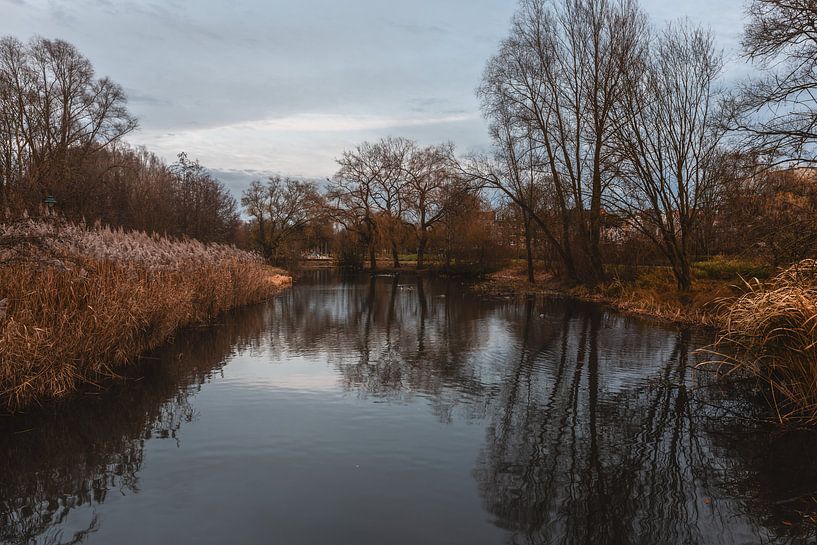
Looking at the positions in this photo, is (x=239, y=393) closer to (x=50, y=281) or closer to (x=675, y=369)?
(x=50, y=281)

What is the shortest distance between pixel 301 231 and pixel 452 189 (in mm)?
28523

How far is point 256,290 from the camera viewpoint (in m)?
21.1

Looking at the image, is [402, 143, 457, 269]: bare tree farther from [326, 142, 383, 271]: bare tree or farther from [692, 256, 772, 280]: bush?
[692, 256, 772, 280]: bush

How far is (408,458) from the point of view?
5668 mm

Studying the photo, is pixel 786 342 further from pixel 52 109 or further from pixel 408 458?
pixel 52 109

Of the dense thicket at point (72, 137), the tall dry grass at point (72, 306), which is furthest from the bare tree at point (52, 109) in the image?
the tall dry grass at point (72, 306)

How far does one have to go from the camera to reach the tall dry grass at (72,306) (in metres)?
6.88

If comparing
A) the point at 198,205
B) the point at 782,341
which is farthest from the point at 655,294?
the point at 198,205

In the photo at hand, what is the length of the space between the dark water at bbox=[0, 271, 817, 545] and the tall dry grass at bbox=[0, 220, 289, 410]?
0.51 m

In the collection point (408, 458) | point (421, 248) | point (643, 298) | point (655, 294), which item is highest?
point (421, 248)

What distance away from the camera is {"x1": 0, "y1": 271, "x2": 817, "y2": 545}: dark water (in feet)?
14.0

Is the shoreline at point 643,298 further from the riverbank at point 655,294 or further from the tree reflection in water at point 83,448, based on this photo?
the tree reflection in water at point 83,448

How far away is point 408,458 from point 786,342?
463 centimetres

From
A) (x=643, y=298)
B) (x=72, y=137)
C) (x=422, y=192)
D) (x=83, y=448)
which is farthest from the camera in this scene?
(x=422, y=192)
